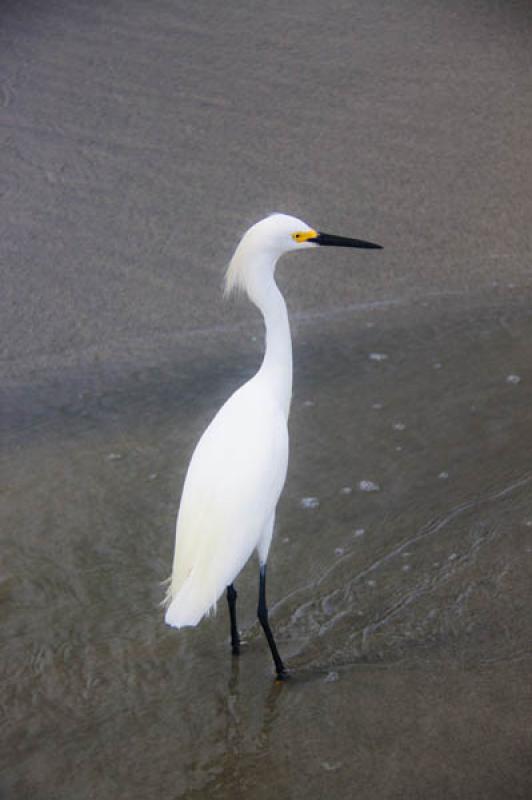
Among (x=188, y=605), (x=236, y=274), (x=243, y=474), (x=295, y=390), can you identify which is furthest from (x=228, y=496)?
(x=295, y=390)

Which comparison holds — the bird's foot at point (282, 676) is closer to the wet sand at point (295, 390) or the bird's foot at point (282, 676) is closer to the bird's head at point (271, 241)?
the wet sand at point (295, 390)

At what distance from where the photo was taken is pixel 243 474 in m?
2.25

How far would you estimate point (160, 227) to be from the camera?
12.8ft

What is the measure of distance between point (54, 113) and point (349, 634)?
2791 mm

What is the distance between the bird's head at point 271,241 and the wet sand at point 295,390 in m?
0.68

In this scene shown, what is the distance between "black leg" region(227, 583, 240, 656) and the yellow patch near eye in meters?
0.74

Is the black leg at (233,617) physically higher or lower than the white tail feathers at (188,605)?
lower

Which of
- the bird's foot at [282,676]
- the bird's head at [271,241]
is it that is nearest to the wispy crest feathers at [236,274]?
the bird's head at [271,241]

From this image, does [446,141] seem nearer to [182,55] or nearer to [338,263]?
[338,263]

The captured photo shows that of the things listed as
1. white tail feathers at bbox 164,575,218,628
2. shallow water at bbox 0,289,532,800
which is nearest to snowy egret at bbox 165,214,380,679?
white tail feathers at bbox 164,575,218,628

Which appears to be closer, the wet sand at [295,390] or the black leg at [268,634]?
the wet sand at [295,390]

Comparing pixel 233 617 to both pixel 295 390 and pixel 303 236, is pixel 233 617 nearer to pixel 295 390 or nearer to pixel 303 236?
pixel 303 236

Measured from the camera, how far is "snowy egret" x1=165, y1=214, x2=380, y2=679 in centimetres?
217

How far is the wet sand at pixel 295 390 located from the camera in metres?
2.09
